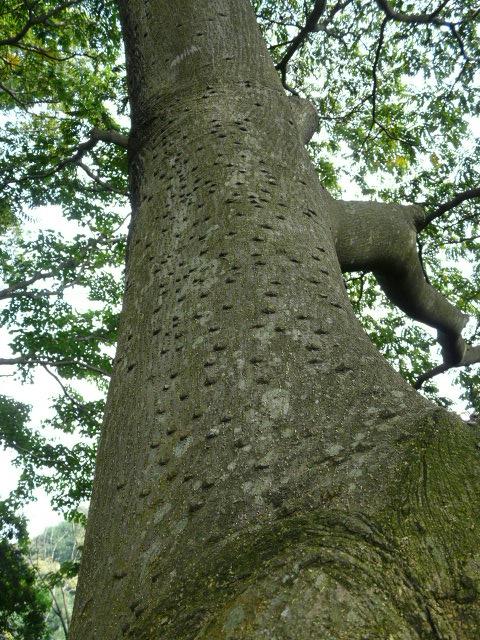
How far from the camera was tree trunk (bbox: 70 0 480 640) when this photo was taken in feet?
2.39

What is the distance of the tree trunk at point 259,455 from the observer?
728mm

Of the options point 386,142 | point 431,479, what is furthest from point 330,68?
point 431,479

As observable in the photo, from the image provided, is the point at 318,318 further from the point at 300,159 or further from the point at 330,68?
the point at 330,68

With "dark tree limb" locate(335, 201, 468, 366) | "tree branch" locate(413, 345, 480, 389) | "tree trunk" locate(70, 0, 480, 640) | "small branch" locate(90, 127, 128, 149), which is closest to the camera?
"tree trunk" locate(70, 0, 480, 640)

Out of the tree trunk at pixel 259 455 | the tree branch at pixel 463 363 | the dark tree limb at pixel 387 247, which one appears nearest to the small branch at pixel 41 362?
the tree branch at pixel 463 363

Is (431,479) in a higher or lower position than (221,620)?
higher

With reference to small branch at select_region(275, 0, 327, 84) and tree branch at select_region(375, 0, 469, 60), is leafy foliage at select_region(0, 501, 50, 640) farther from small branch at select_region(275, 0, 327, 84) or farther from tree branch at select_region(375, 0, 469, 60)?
tree branch at select_region(375, 0, 469, 60)

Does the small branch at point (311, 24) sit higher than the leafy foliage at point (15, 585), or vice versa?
the small branch at point (311, 24)

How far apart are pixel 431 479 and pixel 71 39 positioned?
9175 mm

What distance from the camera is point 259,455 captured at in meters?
0.96

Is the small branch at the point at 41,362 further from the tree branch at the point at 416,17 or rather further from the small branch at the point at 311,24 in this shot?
the tree branch at the point at 416,17

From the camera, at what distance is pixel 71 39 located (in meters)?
8.06

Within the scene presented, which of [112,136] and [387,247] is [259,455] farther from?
[112,136]

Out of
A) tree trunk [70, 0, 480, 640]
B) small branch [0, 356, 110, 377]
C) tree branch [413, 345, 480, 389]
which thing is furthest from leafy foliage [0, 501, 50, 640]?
tree trunk [70, 0, 480, 640]
